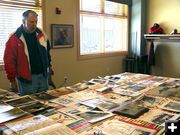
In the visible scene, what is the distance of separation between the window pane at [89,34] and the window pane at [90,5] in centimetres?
17

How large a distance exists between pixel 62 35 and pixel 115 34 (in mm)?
1903

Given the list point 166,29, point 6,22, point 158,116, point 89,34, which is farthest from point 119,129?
point 166,29

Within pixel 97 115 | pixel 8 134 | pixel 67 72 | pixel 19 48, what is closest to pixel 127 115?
pixel 97 115

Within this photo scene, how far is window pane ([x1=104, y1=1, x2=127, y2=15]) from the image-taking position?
5.15 m

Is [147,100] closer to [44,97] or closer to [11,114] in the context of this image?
[44,97]

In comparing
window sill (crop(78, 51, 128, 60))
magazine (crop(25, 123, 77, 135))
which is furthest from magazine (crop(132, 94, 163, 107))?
window sill (crop(78, 51, 128, 60))

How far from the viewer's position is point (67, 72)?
4305 mm

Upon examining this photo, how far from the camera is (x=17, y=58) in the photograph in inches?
94.7

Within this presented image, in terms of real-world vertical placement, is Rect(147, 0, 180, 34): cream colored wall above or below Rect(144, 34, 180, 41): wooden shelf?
above

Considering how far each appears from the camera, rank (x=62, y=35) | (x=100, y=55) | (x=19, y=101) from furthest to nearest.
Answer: (x=100, y=55) → (x=62, y=35) → (x=19, y=101)

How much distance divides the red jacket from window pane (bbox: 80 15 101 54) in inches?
89.3

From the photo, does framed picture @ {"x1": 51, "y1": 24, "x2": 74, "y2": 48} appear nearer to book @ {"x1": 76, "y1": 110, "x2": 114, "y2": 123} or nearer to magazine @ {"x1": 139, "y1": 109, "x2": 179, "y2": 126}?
book @ {"x1": 76, "y1": 110, "x2": 114, "y2": 123}

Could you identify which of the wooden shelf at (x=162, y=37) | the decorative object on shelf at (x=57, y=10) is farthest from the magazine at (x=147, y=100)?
the wooden shelf at (x=162, y=37)

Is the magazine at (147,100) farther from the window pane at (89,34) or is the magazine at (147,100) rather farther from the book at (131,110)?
the window pane at (89,34)
